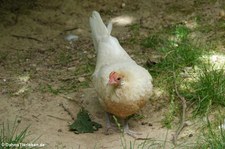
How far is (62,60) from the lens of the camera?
18.9ft

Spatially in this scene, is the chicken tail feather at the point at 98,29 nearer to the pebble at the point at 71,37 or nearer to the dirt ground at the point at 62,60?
the dirt ground at the point at 62,60

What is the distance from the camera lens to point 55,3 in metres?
6.72

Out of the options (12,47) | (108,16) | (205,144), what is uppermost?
(108,16)

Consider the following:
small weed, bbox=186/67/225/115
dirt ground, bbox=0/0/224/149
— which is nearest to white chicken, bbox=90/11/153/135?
dirt ground, bbox=0/0/224/149

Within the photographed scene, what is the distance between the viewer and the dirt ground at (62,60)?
449 centimetres

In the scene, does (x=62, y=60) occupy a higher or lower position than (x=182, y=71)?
higher

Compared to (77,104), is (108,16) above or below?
above

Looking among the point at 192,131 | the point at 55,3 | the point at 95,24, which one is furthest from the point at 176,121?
the point at 55,3

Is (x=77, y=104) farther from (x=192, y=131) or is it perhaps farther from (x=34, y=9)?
(x=34, y=9)

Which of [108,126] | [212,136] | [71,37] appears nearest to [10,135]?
[108,126]

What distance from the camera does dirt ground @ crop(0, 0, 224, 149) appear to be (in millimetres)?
4488

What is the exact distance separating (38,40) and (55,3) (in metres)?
0.79

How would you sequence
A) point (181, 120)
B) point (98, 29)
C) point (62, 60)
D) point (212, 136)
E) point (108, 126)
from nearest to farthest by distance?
1. point (212, 136)
2. point (181, 120)
3. point (108, 126)
4. point (98, 29)
5. point (62, 60)

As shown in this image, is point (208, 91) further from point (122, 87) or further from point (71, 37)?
point (71, 37)
